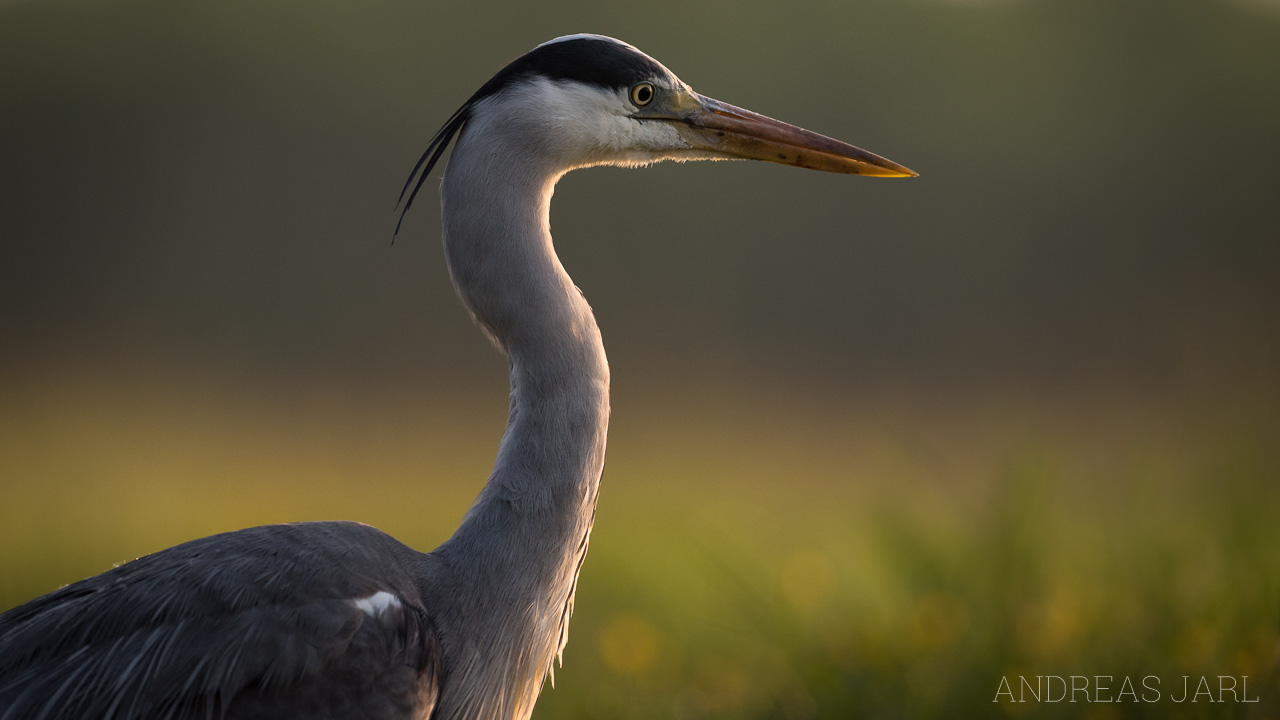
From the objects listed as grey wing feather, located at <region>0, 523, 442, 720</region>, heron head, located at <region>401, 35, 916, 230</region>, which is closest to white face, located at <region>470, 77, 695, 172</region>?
heron head, located at <region>401, 35, 916, 230</region>

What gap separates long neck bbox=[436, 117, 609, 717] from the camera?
1.90 meters

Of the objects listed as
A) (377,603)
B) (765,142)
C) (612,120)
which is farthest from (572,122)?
(377,603)

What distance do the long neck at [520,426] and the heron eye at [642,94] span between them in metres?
0.29

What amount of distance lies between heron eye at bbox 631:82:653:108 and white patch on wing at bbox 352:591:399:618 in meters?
1.06

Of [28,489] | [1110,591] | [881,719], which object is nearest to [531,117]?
[881,719]

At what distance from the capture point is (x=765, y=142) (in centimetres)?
214

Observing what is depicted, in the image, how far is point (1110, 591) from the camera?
2.93 metres

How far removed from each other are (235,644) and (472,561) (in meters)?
0.43

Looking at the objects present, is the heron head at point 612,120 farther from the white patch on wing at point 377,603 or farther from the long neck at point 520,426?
the white patch on wing at point 377,603

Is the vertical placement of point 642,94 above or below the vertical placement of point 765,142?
above

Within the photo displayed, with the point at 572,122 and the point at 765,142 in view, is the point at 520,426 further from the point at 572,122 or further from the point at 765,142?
the point at 765,142

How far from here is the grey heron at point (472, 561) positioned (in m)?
1.68

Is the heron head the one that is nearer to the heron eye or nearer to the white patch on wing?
the heron eye

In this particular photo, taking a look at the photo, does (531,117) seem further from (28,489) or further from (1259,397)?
(28,489)
